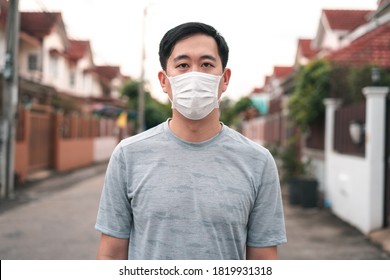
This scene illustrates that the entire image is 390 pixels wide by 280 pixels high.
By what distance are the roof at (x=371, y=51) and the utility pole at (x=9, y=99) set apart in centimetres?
643

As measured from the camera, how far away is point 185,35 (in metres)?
2.08

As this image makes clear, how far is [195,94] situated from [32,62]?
2336 centimetres

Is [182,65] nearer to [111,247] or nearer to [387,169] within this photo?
[111,247]

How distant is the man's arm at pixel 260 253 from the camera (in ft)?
6.88

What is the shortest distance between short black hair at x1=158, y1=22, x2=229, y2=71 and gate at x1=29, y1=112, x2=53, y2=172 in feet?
45.9

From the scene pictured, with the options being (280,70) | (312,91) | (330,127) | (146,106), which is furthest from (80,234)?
(280,70)

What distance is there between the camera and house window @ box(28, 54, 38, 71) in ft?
79.5

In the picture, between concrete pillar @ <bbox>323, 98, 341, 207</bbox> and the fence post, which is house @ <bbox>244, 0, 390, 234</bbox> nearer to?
concrete pillar @ <bbox>323, 98, 341, 207</bbox>

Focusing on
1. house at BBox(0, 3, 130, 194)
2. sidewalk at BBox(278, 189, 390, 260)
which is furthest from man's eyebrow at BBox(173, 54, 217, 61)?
house at BBox(0, 3, 130, 194)

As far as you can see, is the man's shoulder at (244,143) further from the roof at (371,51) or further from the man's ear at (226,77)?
the roof at (371,51)

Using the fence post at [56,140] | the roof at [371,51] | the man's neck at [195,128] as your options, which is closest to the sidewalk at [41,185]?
the fence post at [56,140]

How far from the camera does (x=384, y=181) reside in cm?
785

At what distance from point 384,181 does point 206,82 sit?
6.26 metres
